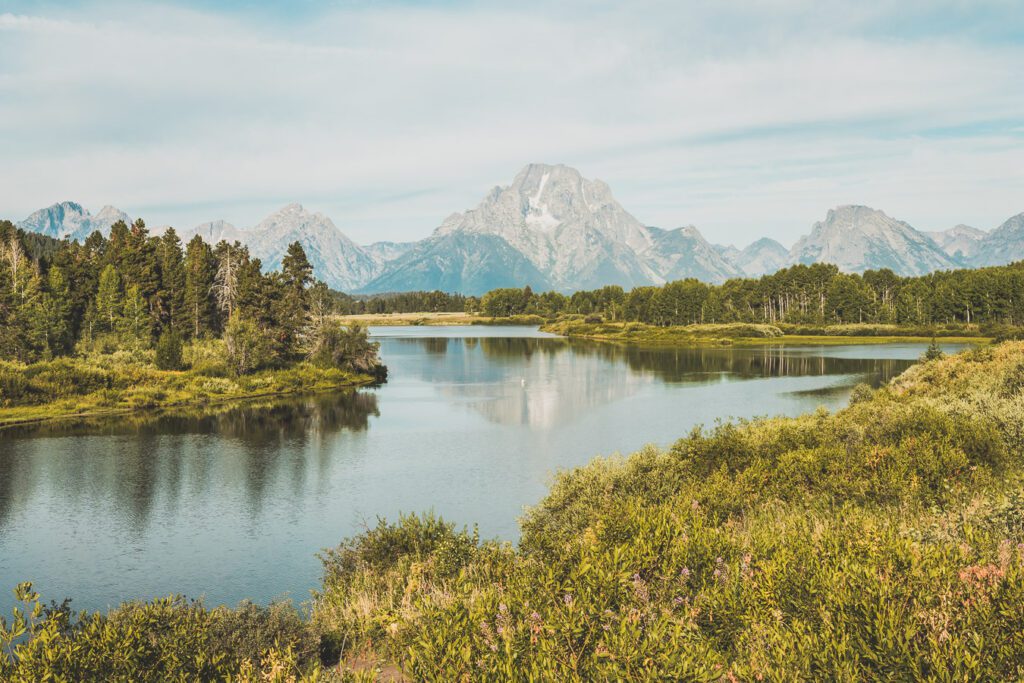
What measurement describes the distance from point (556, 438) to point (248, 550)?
1086 inches

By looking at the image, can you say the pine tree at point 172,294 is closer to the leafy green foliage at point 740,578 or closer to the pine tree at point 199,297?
the pine tree at point 199,297

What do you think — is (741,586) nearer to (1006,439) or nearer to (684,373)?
(1006,439)

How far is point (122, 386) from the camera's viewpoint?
7312 cm

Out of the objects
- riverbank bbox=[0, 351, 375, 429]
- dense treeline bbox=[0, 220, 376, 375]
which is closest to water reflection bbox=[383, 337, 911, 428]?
dense treeline bbox=[0, 220, 376, 375]

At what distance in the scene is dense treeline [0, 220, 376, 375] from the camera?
84.5 meters

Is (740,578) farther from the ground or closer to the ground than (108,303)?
closer to the ground

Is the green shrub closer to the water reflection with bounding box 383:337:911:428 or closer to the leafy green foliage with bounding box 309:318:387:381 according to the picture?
the leafy green foliage with bounding box 309:318:387:381

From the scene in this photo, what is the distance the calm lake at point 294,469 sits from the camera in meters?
28.4

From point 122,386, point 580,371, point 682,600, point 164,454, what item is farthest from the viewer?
point 580,371

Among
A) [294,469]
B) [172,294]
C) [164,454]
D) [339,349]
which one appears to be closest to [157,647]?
[294,469]

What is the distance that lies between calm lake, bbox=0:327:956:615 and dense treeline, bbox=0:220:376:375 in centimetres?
1377

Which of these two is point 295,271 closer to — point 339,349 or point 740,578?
point 339,349

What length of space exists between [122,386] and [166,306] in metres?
37.1

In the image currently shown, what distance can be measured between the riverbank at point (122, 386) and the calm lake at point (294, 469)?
6027 millimetres
